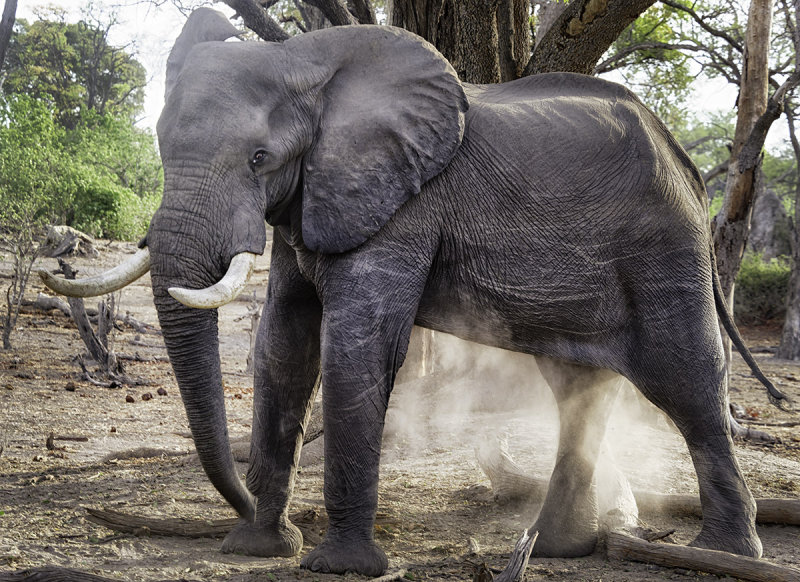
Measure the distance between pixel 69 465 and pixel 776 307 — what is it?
63.2 feet

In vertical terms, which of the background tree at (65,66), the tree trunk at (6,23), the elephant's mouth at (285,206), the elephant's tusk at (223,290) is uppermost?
the background tree at (65,66)

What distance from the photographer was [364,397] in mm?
3955

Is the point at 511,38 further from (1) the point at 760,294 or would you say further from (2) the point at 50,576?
(1) the point at 760,294

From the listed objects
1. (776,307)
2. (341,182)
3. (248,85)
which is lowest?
(776,307)

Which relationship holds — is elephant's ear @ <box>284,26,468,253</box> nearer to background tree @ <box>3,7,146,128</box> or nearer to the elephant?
the elephant

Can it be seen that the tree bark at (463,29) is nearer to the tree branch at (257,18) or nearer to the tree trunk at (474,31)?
the tree trunk at (474,31)

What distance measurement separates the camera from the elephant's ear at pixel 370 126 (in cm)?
397

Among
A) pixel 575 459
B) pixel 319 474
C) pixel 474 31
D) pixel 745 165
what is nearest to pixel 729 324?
pixel 575 459

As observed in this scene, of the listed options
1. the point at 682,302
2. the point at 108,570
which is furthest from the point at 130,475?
the point at 682,302

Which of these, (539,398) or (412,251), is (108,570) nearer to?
(412,251)

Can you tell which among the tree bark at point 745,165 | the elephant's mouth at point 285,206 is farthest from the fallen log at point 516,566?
the tree bark at point 745,165

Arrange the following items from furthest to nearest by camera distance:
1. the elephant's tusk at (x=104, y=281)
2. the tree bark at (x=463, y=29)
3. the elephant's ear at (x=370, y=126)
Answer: the tree bark at (x=463, y=29) → the elephant's ear at (x=370, y=126) → the elephant's tusk at (x=104, y=281)

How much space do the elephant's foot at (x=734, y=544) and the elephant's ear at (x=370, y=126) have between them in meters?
2.30

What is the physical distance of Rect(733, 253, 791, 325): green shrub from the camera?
21422mm
